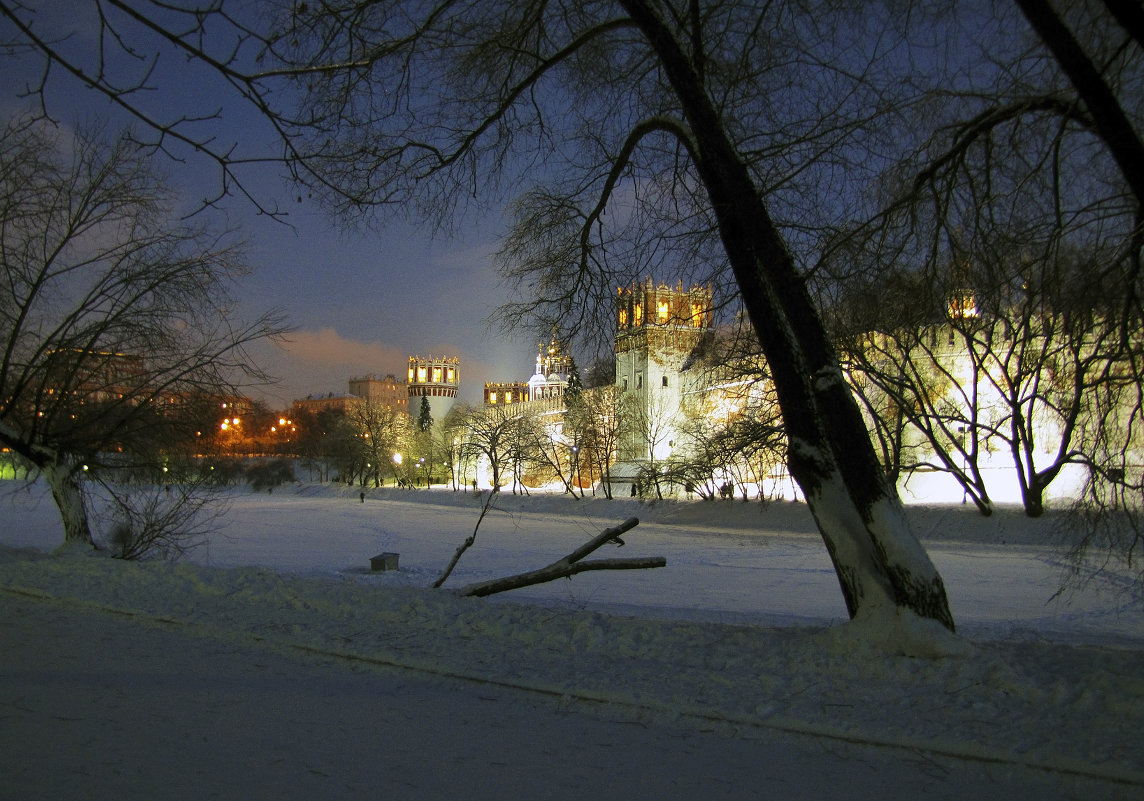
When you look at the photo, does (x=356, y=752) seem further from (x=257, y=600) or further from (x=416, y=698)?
(x=257, y=600)

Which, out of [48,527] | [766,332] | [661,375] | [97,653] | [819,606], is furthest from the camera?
[661,375]

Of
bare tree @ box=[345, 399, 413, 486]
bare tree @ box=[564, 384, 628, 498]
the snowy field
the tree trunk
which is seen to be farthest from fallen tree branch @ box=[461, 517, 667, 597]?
bare tree @ box=[345, 399, 413, 486]

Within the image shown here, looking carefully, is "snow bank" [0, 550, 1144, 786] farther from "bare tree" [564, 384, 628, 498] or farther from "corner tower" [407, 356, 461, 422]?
"corner tower" [407, 356, 461, 422]

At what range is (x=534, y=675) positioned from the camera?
18.3 feet

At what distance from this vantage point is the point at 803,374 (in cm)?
703

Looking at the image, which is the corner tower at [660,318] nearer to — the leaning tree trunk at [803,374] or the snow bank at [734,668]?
the leaning tree trunk at [803,374]

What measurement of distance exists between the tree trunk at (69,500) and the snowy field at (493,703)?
4665 millimetres

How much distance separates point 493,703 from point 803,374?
3690mm

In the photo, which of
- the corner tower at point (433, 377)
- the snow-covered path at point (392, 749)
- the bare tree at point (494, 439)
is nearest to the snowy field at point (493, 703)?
the snow-covered path at point (392, 749)

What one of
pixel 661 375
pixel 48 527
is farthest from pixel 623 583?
pixel 661 375

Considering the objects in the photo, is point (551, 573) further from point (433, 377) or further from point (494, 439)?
point (433, 377)

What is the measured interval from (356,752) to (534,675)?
1462 millimetres

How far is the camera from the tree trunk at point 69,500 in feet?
45.6

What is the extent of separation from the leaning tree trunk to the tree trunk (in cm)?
1200
